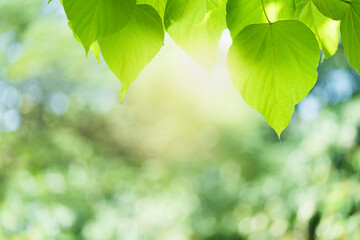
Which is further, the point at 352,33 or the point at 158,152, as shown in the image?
the point at 158,152

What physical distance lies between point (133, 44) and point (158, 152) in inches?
191

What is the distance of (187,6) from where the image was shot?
0.24 meters

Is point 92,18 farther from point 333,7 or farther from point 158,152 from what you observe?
point 158,152

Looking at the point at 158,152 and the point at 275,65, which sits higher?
the point at 275,65

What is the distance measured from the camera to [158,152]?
199 inches

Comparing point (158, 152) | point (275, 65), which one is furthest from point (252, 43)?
point (158, 152)

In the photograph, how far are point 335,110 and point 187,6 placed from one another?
2.95 meters

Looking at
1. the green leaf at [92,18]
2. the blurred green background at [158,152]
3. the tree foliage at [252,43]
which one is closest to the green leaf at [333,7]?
the tree foliage at [252,43]

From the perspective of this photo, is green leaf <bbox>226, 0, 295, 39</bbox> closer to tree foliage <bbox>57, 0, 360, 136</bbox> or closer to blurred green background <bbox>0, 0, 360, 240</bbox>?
tree foliage <bbox>57, 0, 360, 136</bbox>

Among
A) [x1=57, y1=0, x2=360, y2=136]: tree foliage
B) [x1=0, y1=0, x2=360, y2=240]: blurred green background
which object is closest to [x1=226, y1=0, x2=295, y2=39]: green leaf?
[x1=57, y1=0, x2=360, y2=136]: tree foliage

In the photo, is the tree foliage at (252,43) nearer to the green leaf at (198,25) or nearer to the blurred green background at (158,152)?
the green leaf at (198,25)

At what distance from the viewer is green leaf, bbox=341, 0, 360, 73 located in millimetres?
239

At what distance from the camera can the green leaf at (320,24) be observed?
0.89 feet

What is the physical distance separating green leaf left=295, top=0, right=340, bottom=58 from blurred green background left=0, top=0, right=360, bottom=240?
2.27 meters
